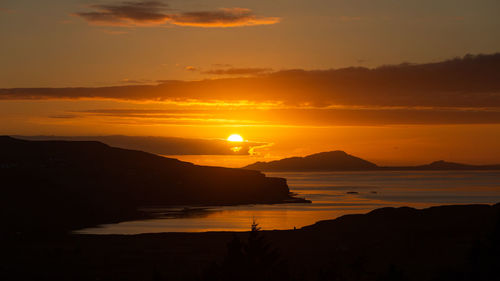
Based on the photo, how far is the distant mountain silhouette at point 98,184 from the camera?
377ft

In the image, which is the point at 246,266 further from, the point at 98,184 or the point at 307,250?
the point at 98,184

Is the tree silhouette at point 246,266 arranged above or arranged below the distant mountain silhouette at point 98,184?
below

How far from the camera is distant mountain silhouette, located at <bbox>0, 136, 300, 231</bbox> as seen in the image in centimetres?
11488

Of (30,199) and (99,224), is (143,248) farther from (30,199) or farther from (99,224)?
(30,199)

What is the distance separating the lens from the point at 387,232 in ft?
203

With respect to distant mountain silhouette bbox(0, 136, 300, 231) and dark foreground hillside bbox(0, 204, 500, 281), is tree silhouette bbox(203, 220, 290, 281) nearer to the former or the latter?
dark foreground hillside bbox(0, 204, 500, 281)

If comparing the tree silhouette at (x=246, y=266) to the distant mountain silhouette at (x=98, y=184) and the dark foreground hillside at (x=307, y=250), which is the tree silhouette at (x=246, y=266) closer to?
the dark foreground hillside at (x=307, y=250)

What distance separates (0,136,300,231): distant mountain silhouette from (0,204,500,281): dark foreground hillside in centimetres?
3376

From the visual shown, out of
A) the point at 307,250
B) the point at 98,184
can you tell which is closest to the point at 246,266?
the point at 307,250

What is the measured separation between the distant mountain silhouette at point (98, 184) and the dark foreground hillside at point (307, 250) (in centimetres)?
3376

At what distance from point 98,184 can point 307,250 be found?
93448mm

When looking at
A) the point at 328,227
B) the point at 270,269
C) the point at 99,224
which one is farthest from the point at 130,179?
the point at 270,269

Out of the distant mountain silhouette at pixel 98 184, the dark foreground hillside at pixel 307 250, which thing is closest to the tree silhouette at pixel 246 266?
the dark foreground hillside at pixel 307 250

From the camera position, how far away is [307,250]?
197 ft
